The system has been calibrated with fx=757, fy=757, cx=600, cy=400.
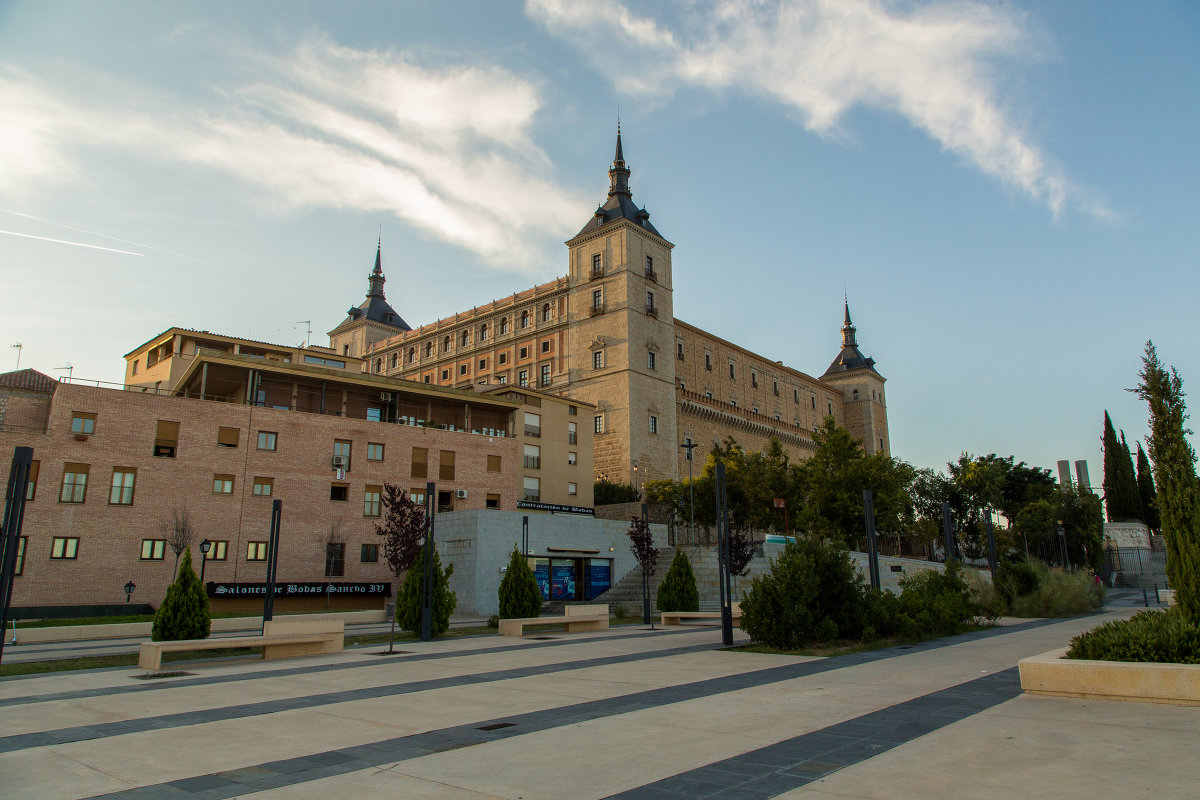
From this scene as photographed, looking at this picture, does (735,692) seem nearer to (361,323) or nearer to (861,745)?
(861,745)

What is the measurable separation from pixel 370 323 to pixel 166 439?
60166 mm

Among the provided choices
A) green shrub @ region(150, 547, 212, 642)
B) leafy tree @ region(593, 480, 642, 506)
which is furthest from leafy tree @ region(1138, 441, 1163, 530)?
green shrub @ region(150, 547, 212, 642)

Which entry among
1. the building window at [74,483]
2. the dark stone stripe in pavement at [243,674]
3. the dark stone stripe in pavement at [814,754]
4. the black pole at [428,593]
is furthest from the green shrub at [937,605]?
the building window at [74,483]

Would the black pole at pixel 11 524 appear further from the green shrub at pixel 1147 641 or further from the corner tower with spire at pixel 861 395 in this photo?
the corner tower with spire at pixel 861 395

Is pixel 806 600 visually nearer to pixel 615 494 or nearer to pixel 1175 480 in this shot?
pixel 1175 480

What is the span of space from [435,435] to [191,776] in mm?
36084

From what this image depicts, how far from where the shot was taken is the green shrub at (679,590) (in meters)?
25.9

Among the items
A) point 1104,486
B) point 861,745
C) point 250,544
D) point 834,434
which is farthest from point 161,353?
point 1104,486

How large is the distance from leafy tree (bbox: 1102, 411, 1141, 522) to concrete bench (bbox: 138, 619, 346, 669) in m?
62.5

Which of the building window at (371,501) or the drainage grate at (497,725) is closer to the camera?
the drainage grate at (497,725)

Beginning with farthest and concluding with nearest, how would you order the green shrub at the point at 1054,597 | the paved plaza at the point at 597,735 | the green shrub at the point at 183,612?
1. the green shrub at the point at 1054,597
2. the green shrub at the point at 183,612
3. the paved plaza at the point at 597,735

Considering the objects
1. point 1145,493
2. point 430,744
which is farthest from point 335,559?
point 1145,493

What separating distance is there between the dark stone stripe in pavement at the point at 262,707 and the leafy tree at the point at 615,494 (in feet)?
140

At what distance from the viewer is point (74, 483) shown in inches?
1216
